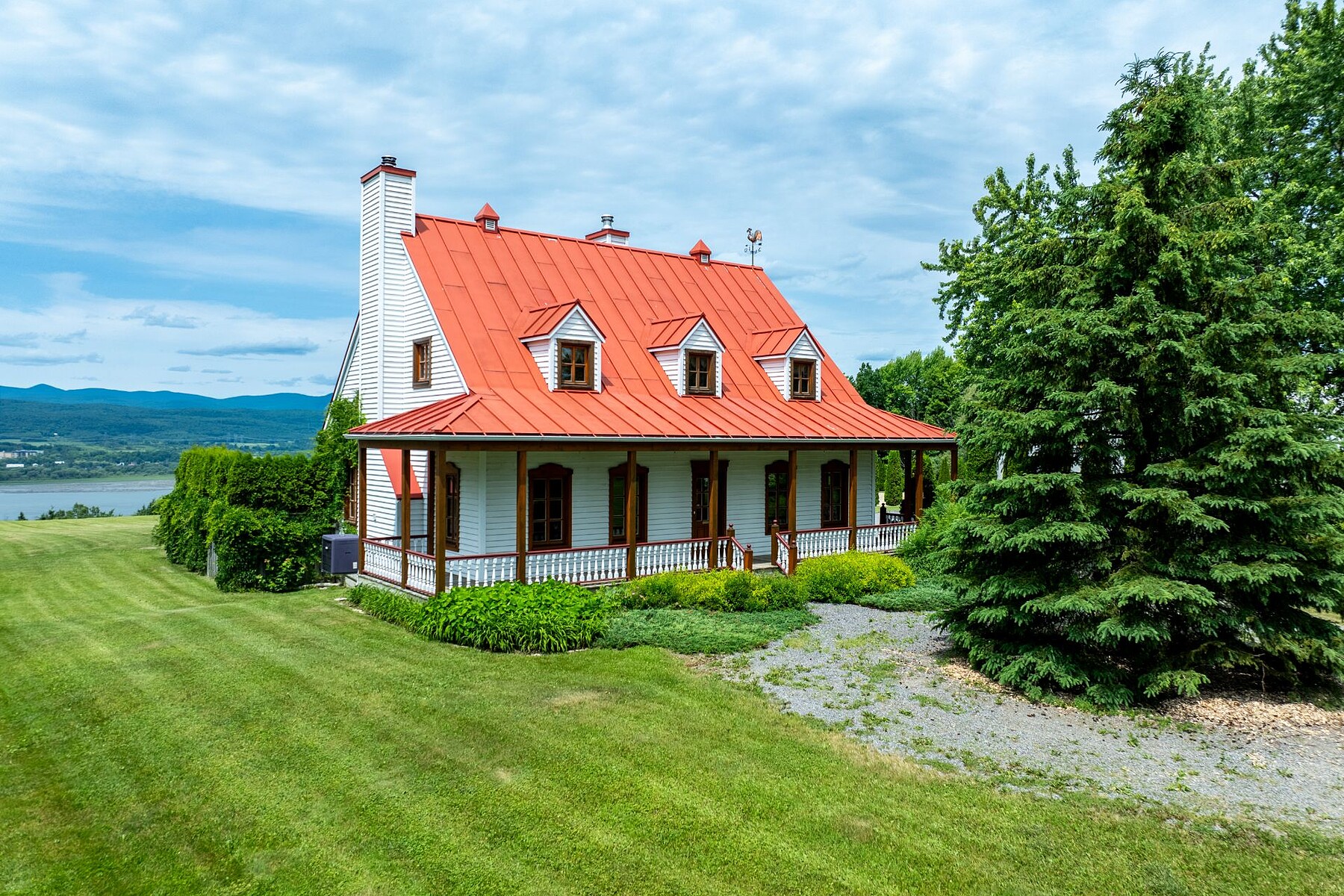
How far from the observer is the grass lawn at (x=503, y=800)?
252 inches

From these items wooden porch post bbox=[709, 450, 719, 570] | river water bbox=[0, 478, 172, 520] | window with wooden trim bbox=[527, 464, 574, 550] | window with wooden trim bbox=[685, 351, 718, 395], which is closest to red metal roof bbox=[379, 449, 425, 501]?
window with wooden trim bbox=[527, 464, 574, 550]

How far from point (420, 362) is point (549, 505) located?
551cm

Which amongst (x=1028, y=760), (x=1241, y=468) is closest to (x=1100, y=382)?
(x=1241, y=468)

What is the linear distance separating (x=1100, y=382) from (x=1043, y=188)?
53.9 ft

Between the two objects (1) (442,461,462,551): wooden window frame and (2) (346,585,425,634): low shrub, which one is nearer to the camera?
(2) (346,585,425,634): low shrub

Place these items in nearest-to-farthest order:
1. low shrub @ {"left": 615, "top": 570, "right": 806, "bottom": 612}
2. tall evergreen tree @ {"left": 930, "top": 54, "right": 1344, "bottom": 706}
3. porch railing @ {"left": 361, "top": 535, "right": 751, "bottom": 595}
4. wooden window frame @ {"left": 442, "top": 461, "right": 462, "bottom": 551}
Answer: tall evergreen tree @ {"left": 930, "top": 54, "right": 1344, "bottom": 706}
porch railing @ {"left": 361, "top": 535, "right": 751, "bottom": 595}
low shrub @ {"left": 615, "top": 570, "right": 806, "bottom": 612}
wooden window frame @ {"left": 442, "top": 461, "right": 462, "bottom": 551}

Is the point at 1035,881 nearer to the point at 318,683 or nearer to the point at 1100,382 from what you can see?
the point at 1100,382

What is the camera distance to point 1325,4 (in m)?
20.4

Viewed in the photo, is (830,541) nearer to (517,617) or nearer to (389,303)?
(517,617)

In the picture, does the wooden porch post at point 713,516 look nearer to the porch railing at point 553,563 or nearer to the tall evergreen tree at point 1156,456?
the porch railing at point 553,563

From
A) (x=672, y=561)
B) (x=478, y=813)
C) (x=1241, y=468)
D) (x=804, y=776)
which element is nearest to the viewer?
(x=478, y=813)

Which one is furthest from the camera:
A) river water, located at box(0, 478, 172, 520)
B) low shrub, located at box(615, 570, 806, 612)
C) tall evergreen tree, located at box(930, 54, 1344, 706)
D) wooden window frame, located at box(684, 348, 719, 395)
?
river water, located at box(0, 478, 172, 520)

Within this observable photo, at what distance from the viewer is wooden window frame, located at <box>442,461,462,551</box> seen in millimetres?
18109

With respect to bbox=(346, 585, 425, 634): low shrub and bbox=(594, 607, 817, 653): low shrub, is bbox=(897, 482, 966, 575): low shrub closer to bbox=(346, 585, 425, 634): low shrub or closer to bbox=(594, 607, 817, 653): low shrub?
bbox=(594, 607, 817, 653): low shrub
